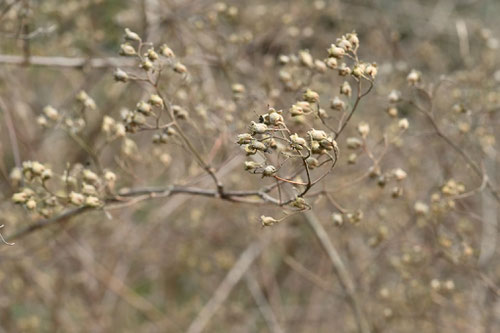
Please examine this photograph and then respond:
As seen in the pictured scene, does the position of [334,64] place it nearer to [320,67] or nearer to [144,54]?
[320,67]

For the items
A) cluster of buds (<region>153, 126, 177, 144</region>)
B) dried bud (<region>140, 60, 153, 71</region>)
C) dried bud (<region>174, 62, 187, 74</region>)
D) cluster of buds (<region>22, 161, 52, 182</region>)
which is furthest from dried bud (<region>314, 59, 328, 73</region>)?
cluster of buds (<region>22, 161, 52, 182</region>)

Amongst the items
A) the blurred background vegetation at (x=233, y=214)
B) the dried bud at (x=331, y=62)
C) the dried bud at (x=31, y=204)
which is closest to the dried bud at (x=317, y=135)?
the dried bud at (x=331, y=62)

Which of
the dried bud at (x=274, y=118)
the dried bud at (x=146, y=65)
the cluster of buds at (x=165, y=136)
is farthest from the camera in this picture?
the cluster of buds at (x=165, y=136)

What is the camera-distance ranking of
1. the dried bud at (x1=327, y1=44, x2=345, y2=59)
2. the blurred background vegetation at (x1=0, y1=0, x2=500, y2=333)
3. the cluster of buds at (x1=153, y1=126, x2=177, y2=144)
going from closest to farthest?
the dried bud at (x1=327, y1=44, x2=345, y2=59) → the cluster of buds at (x1=153, y1=126, x2=177, y2=144) → the blurred background vegetation at (x1=0, y1=0, x2=500, y2=333)

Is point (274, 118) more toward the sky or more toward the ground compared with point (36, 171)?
more toward the sky

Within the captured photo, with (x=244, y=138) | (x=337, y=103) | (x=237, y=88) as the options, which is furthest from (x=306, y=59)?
(x=244, y=138)

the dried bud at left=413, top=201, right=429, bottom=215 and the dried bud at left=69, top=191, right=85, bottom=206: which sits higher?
the dried bud at left=69, top=191, right=85, bottom=206

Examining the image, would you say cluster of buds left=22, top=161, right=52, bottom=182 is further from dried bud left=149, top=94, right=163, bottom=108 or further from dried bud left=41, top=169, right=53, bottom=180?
dried bud left=149, top=94, right=163, bottom=108

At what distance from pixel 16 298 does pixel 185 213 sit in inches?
63.2

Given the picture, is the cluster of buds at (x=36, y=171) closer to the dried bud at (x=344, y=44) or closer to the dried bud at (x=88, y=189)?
the dried bud at (x=88, y=189)

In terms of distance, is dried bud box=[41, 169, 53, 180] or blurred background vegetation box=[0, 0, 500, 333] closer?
dried bud box=[41, 169, 53, 180]

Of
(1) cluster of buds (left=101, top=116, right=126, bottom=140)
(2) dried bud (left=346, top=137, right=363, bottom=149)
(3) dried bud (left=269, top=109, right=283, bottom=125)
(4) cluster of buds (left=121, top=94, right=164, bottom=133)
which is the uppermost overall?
(3) dried bud (left=269, top=109, right=283, bottom=125)

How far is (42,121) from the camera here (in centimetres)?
299

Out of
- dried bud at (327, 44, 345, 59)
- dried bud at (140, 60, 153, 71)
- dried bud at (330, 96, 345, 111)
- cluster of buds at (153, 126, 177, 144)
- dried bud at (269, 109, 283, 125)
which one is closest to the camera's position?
dried bud at (269, 109, 283, 125)
